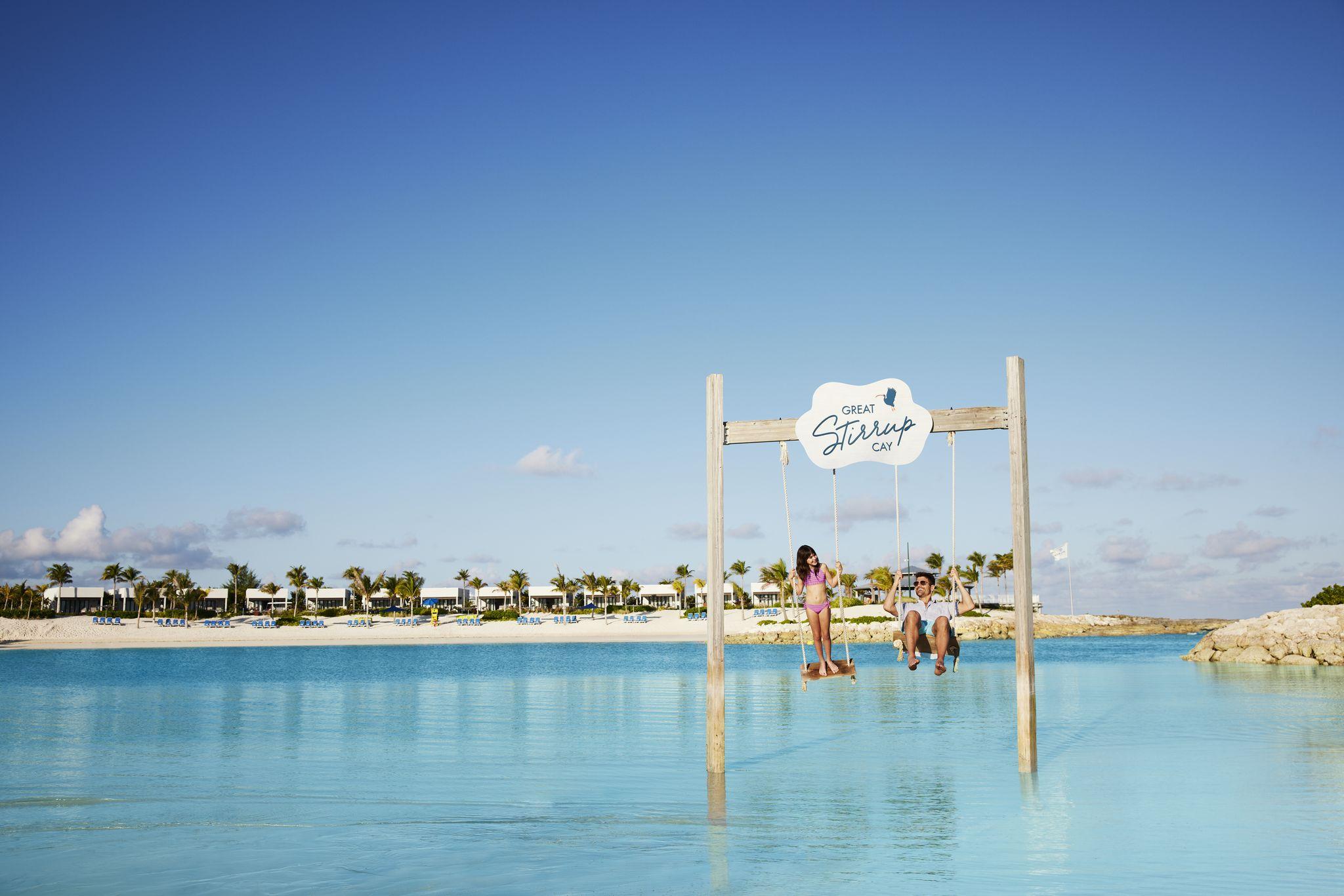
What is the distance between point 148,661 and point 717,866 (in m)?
70.7

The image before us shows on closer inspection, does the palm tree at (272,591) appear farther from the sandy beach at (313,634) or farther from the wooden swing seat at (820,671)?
the wooden swing seat at (820,671)

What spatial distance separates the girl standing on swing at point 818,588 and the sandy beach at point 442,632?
254 ft

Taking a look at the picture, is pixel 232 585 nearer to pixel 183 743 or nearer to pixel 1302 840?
pixel 183 743

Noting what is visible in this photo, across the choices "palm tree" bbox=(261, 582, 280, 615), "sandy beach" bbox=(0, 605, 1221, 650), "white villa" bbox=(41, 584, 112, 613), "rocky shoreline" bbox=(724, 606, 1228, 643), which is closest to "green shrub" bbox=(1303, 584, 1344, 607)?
"rocky shoreline" bbox=(724, 606, 1228, 643)

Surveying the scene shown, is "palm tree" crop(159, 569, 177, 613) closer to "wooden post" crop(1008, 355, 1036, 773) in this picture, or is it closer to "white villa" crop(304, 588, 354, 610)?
"white villa" crop(304, 588, 354, 610)

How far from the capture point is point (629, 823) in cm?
1099

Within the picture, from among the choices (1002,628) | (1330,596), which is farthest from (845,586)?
(1002,628)

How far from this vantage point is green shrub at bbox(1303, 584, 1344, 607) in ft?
192

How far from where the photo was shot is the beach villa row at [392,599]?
484 ft

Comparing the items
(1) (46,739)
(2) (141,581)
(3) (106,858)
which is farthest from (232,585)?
(3) (106,858)

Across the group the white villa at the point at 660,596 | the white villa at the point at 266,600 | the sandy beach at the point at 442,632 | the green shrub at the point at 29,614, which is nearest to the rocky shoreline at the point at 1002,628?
the sandy beach at the point at 442,632

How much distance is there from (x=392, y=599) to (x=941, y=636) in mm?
159438

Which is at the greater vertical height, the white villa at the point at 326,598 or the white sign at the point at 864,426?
the white sign at the point at 864,426

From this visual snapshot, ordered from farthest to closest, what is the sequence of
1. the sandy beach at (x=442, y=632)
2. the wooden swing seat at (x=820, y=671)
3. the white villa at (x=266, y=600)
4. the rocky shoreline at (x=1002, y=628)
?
the white villa at (x=266, y=600)
the sandy beach at (x=442, y=632)
the rocky shoreline at (x=1002, y=628)
the wooden swing seat at (x=820, y=671)
